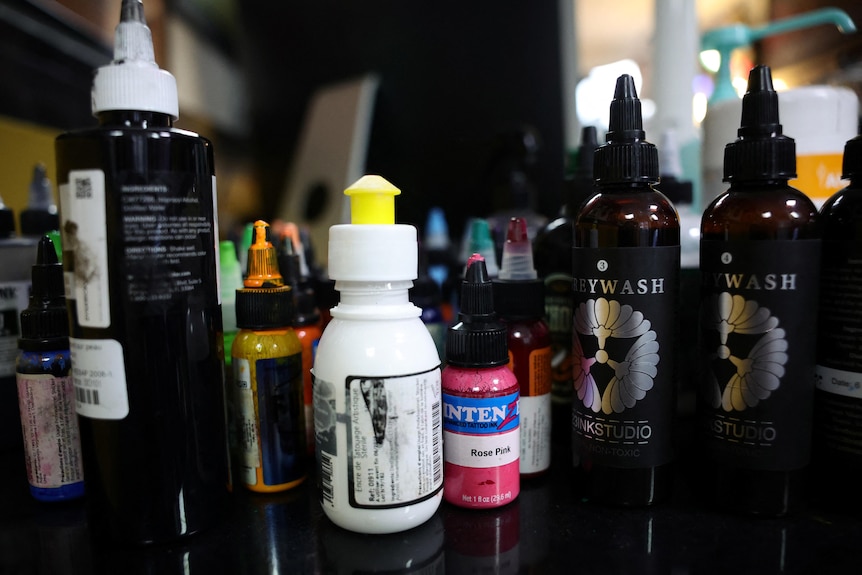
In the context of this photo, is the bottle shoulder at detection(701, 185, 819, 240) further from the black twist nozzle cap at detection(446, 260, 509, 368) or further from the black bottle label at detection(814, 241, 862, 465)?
the black twist nozzle cap at detection(446, 260, 509, 368)

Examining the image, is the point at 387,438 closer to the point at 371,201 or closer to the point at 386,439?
the point at 386,439

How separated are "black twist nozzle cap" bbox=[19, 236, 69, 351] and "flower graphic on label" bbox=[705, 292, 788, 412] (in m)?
0.49

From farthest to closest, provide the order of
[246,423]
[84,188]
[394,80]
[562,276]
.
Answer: [394,80] < [562,276] < [246,423] < [84,188]

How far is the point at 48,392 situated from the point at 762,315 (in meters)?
0.53

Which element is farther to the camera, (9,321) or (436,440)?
(9,321)

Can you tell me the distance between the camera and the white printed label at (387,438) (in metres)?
0.40

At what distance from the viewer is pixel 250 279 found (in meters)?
0.47

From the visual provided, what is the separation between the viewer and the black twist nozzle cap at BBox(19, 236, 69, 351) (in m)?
0.46

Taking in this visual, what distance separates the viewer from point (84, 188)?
14.7 inches

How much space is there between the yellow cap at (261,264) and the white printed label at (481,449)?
0.61 feet

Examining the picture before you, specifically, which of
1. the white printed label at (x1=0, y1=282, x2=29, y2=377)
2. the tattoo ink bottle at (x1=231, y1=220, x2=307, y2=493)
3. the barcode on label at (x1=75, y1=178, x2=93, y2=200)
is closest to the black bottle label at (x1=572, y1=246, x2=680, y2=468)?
the tattoo ink bottle at (x1=231, y1=220, x2=307, y2=493)

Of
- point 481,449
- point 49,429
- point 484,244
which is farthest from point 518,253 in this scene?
point 49,429

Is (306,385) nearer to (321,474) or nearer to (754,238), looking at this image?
(321,474)

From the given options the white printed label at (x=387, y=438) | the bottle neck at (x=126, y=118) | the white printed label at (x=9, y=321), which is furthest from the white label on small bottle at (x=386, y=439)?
the white printed label at (x=9, y=321)
